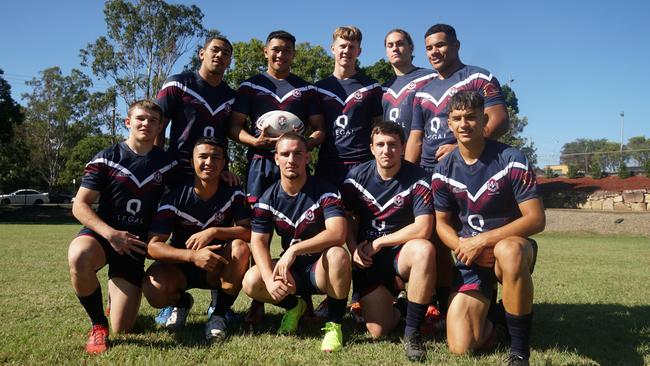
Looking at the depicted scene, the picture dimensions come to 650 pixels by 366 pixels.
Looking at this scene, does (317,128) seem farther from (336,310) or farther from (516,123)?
(516,123)

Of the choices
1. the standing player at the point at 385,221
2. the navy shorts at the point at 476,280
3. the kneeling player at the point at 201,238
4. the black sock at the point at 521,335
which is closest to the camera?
the black sock at the point at 521,335

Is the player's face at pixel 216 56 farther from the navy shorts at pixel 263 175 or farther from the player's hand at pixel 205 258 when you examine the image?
the player's hand at pixel 205 258

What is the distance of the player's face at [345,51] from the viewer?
201 inches

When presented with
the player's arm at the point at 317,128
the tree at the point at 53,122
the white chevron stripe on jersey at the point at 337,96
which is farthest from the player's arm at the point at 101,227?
the tree at the point at 53,122

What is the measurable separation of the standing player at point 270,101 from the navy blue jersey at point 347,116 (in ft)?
0.52

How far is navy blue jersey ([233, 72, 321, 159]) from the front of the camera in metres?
5.04

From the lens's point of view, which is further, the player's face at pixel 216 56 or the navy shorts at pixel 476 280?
the player's face at pixel 216 56

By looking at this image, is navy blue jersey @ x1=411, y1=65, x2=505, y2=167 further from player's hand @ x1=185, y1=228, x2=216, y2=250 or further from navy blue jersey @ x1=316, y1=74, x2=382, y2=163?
player's hand @ x1=185, y1=228, x2=216, y2=250

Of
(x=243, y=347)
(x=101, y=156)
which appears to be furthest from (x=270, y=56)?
(x=243, y=347)

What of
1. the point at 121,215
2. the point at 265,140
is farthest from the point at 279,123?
the point at 121,215

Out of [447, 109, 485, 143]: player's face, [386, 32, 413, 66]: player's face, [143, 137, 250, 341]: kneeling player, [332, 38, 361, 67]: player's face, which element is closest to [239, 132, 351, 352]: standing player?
[143, 137, 250, 341]: kneeling player

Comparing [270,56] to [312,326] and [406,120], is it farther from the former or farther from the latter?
[312,326]

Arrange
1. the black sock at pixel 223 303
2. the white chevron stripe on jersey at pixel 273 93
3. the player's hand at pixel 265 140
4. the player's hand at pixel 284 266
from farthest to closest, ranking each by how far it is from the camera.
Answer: the white chevron stripe on jersey at pixel 273 93 → the player's hand at pixel 265 140 → the black sock at pixel 223 303 → the player's hand at pixel 284 266

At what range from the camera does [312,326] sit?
4547 millimetres
